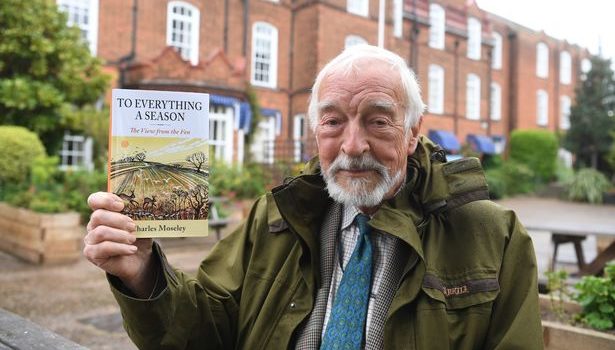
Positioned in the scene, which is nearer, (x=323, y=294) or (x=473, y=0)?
(x=323, y=294)

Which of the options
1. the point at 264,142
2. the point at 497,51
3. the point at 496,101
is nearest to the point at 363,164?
the point at 264,142

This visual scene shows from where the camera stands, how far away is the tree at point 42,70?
10.6 m

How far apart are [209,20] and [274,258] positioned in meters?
16.6

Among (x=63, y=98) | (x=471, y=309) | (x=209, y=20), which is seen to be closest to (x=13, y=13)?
(x=63, y=98)

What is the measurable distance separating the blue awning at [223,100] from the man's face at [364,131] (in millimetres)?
13793

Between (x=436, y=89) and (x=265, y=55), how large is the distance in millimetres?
10148

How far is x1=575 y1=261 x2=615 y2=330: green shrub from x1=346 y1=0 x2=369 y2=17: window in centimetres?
1911

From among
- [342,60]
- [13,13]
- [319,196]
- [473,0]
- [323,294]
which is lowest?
[323,294]

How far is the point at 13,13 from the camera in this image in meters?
10.8

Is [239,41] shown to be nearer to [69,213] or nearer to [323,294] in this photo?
[69,213]

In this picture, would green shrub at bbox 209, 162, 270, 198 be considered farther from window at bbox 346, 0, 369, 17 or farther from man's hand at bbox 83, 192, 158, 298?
man's hand at bbox 83, 192, 158, 298

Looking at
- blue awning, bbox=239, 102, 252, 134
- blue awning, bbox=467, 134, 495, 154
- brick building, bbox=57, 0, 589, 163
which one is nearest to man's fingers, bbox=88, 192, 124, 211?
brick building, bbox=57, 0, 589, 163

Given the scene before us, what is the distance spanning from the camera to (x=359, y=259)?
6.51 ft

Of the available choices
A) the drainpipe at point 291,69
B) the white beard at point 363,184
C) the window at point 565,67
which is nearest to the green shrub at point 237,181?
the drainpipe at point 291,69
